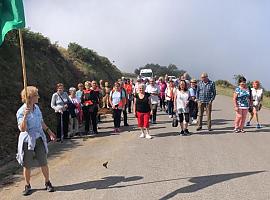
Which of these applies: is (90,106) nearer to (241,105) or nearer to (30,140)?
(241,105)

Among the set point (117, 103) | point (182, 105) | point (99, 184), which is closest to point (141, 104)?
point (182, 105)

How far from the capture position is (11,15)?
748cm

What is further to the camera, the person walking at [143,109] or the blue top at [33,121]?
the person walking at [143,109]

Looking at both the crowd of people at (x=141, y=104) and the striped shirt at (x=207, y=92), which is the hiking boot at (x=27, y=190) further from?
the striped shirt at (x=207, y=92)

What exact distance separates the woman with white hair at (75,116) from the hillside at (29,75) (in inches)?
66.6

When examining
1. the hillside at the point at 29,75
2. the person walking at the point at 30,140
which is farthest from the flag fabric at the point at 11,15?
the hillside at the point at 29,75

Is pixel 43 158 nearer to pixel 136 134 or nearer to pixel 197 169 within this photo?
pixel 197 169

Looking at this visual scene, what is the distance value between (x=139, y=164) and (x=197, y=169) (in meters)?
1.33

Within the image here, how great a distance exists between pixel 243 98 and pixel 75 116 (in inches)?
216

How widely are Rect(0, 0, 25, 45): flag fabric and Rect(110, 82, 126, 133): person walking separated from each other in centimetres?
833

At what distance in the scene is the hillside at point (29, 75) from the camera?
1442 centimetres

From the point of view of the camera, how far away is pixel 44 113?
18109 millimetres

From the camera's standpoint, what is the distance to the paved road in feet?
25.6

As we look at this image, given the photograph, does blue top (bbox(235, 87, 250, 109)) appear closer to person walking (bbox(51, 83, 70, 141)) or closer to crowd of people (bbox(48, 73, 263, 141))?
crowd of people (bbox(48, 73, 263, 141))
